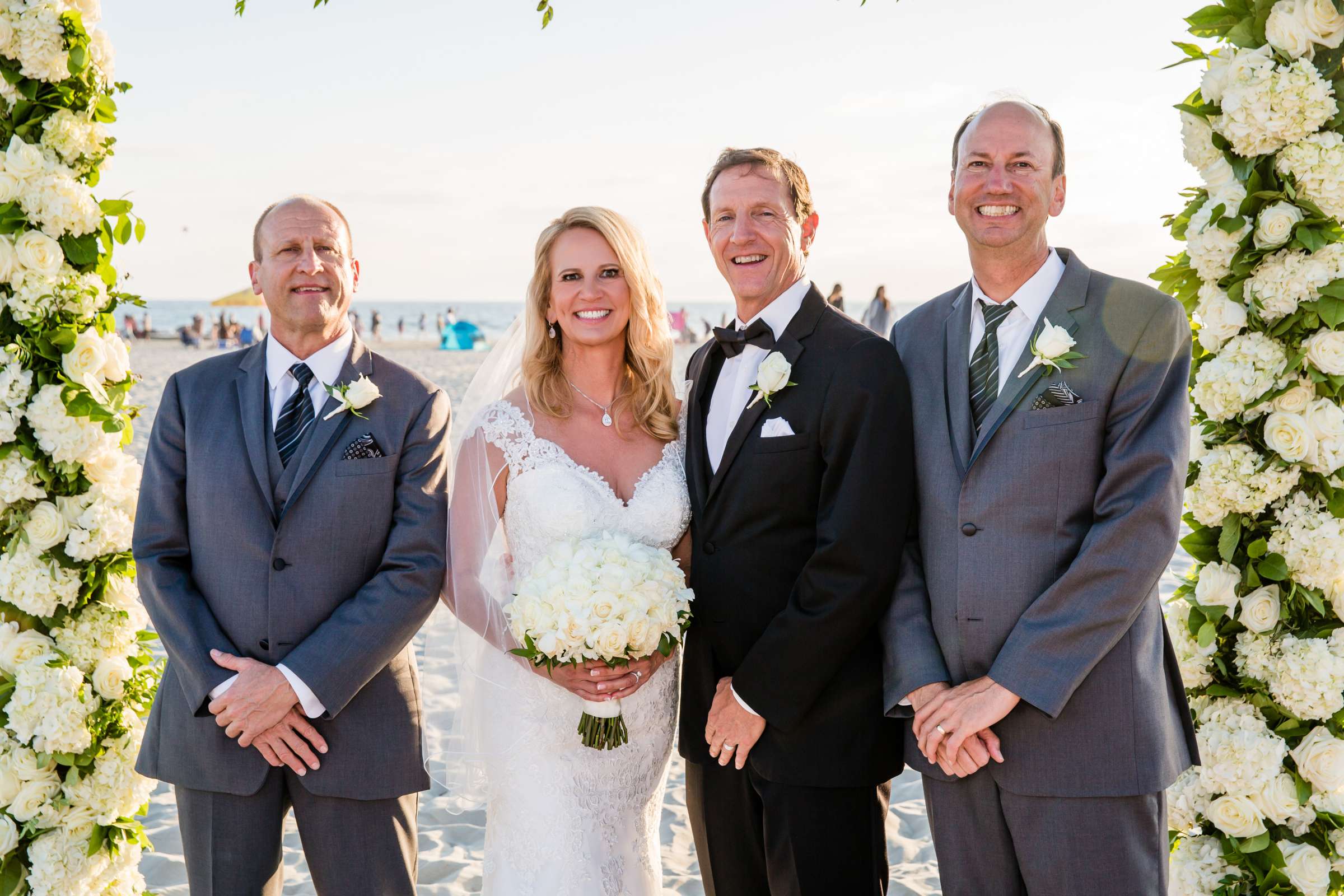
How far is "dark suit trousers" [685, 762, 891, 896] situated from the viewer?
3.32 m

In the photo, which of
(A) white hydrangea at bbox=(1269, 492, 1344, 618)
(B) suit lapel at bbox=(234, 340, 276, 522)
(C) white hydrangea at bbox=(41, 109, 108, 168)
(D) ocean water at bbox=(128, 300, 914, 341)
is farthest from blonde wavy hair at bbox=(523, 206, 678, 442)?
(D) ocean water at bbox=(128, 300, 914, 341)

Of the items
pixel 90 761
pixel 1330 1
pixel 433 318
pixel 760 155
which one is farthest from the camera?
pixel 433 318

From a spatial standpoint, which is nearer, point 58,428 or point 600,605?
point 600,605

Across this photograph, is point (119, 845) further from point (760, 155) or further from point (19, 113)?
point (760, 155)

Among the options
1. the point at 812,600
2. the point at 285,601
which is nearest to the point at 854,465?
the point at 812,600

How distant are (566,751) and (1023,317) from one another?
2.22 meters

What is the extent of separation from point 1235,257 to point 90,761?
15.1 ft

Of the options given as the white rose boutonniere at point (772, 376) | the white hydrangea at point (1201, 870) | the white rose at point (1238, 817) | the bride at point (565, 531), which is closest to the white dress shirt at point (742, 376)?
Result: the white rose boutonniere at point (772, 376)

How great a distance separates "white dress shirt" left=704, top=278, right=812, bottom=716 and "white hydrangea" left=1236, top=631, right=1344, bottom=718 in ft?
6.33

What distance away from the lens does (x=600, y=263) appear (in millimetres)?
4020

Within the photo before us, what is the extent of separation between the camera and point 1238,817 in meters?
3.47

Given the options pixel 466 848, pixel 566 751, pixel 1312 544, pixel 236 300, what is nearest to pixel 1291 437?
pixel 1312 544

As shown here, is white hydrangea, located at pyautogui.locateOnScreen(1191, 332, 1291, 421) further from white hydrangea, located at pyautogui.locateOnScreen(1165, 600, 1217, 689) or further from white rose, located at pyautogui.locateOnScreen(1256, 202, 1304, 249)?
white hydrangea, located at pyautogui.locateOnScreen(1165, 600, 1217, 689)

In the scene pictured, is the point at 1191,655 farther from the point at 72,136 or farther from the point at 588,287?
the point at 72,136
